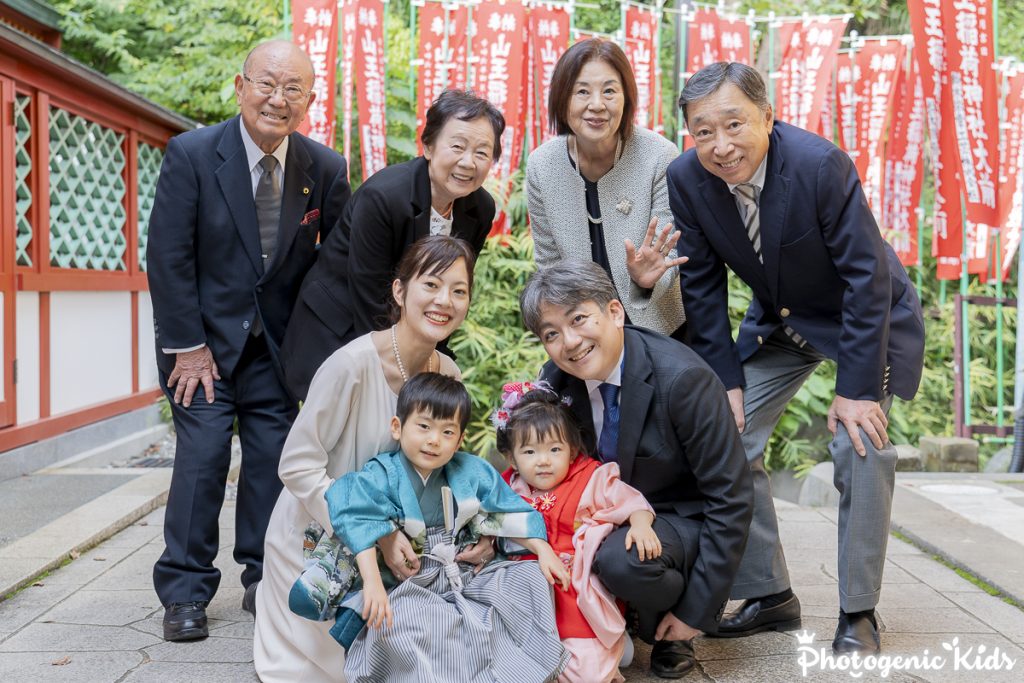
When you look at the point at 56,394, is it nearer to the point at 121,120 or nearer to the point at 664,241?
the point at 121,120

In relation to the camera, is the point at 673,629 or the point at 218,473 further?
the point at 218,473

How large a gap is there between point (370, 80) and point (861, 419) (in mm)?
6136

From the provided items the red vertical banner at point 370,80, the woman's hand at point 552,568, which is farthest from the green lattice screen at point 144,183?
the woman's hand at point 552,568

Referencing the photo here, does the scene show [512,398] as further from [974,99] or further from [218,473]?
[974,99]

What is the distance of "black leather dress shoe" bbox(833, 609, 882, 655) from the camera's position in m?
3.05

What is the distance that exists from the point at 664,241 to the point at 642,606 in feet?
4.07

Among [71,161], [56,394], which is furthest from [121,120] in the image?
[56,394]

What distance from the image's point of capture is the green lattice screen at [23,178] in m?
6.45

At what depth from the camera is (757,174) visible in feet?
10.3

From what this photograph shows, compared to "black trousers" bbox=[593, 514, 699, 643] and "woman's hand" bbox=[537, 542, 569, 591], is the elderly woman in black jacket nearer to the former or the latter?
"woman's hand" bbox=[537, 542, 569, 591]

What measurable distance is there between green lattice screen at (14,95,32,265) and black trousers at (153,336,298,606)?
365cm

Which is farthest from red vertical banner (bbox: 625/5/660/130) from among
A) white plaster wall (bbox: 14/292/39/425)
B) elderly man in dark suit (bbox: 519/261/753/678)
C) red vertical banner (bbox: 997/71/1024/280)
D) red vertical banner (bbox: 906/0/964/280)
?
elderly man in dark suit (bbox: 519/261/753/678)

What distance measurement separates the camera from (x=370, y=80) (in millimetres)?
8125

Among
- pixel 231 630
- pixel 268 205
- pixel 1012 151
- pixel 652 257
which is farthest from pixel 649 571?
pixel 1012 151
